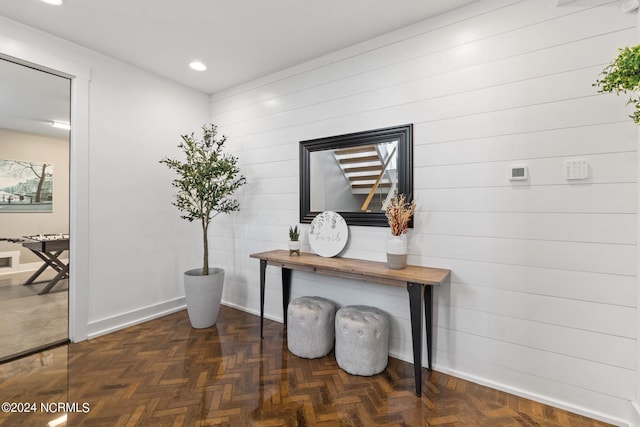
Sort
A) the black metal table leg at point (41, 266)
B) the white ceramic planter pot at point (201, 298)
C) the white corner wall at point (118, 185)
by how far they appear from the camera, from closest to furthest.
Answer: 1. the black metal table leg at point (41, 266)
2. the white corner wall at point (118, 185)
3. the white ceramic planter pot at point (201, 298)

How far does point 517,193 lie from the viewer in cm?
202

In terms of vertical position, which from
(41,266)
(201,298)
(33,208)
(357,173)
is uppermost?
(357,173)

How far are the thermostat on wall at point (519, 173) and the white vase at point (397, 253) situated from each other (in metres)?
0.86

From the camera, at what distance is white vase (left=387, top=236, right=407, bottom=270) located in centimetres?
226

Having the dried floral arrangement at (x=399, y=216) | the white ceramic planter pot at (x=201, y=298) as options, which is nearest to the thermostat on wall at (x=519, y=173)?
the dried floral arrangement at (x=399, y=216)

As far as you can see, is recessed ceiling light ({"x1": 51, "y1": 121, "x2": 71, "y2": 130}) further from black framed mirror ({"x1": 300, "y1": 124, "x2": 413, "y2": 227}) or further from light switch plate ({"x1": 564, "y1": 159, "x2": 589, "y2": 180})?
light switch plate ({"x1": 564, "y1": 159, "x2": 589, "y2": 180})

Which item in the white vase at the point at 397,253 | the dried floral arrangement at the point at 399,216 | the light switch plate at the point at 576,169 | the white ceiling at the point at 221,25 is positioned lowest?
the white vase at the point at 397,253

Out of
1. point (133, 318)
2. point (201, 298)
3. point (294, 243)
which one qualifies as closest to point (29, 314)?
point (133, 318)

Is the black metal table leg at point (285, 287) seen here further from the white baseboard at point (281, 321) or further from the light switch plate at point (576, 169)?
the light switch plate at point (576, 169)

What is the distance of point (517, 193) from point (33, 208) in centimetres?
390

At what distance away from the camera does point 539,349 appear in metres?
1.96

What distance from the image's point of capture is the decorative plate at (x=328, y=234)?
9.09 feet

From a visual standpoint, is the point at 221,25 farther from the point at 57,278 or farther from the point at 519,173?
the point at 57,278

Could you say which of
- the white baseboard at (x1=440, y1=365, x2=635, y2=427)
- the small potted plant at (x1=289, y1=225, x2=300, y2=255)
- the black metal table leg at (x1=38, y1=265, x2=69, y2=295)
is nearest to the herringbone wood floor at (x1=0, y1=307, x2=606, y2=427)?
the white baseboard at (x1=440, y1=365, x2=635, y2=427)
